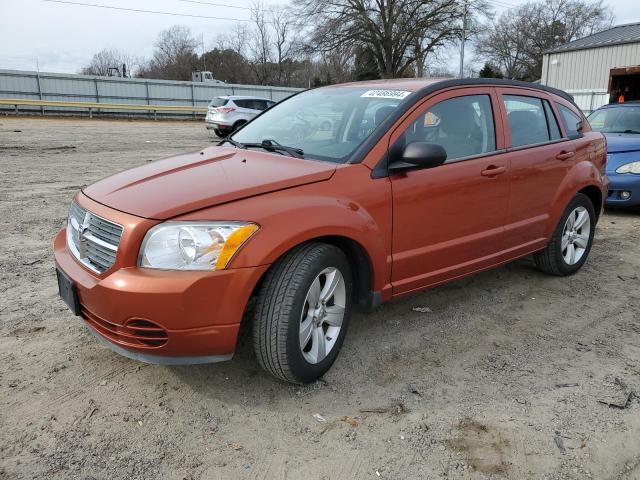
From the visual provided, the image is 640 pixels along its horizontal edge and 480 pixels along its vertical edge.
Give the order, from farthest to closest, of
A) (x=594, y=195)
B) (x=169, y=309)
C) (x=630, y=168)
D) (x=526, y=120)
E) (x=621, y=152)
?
(x=621, y=152)
(x=630, y=168)
(x=594, y=195)
(x=526, y=120)
(x=169, y=309)

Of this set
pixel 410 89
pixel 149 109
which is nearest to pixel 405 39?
pixel 149 109

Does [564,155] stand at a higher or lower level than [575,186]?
higher

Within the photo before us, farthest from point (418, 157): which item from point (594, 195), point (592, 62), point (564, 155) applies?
point (592, 62)

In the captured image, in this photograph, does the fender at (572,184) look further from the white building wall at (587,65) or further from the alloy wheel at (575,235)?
the white building wall at (587,65)

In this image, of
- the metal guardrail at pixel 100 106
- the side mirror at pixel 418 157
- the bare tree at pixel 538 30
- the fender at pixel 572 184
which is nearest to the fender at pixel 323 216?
the side mirror at pixel 418 157

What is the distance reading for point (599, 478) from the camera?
2.33 metres

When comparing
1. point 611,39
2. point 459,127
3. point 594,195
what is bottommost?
point 594,195

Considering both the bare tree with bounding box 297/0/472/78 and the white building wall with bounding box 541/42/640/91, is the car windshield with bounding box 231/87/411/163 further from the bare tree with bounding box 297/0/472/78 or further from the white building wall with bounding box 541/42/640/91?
the bare tree with bounding box 297/0/472/78

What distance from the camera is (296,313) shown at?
2711 millimetres

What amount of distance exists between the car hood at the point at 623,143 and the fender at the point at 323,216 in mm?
5720

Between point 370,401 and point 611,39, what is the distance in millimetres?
26928

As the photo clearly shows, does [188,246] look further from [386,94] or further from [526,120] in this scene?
[526,120]

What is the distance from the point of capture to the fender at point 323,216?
2.60 m

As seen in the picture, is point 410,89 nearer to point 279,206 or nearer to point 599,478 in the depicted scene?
point 279,206
